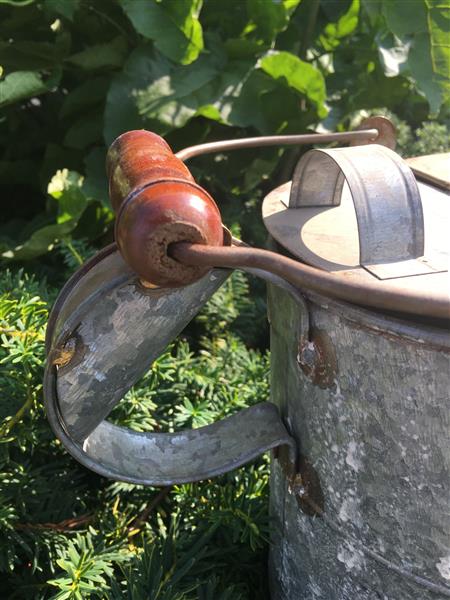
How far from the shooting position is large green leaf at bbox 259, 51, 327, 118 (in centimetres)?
196

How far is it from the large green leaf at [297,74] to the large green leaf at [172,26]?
0.21m

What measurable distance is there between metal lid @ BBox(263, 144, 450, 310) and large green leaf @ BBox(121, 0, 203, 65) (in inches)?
40.2

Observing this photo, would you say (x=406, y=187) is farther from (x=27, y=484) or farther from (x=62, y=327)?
(x=27, y=484)

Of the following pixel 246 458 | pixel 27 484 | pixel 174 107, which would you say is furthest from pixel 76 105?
pixel 246 458

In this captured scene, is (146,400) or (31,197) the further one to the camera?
(31,197)

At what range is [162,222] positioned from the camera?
0.71m

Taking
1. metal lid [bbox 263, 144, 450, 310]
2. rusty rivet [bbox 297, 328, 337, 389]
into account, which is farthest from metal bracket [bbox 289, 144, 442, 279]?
rusty rivet [bbox 297, 328, 337, 389]

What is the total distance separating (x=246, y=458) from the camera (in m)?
1.04

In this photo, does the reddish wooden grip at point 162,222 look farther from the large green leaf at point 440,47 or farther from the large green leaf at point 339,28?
the large green leaf at point 339,28

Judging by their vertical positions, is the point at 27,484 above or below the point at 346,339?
below

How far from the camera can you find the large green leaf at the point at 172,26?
1.87 meters

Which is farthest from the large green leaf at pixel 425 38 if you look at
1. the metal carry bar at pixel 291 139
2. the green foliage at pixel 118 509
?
the green foliage at pixel 118 509

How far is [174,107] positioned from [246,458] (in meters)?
1.14

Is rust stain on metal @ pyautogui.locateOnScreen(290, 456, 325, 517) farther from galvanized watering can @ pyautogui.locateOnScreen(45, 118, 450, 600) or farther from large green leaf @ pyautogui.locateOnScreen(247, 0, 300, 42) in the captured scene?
large green leaf @ pyautogui.locateOnScreen(247, 0, 300, 42)
